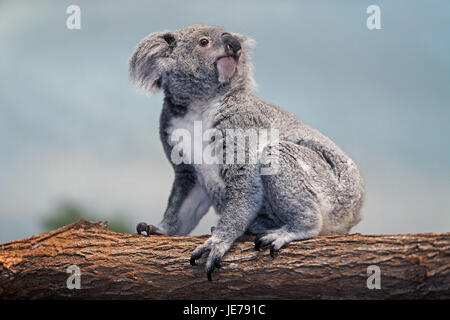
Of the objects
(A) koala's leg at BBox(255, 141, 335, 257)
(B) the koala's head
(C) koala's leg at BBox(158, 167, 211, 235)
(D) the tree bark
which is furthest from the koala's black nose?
(D) the tree bark

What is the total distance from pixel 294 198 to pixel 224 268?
1.76 feet

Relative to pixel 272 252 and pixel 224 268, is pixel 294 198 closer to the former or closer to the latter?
pixel 272 252

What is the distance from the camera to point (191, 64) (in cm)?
270

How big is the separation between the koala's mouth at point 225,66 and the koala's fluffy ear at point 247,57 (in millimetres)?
177

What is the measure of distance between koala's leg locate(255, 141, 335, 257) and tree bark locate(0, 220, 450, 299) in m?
0.08

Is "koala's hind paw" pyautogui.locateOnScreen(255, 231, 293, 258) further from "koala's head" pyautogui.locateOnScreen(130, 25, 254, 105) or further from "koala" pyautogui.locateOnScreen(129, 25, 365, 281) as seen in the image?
"koala's head" pyautogui.locateOnScreen(130, 25, 254, 105)

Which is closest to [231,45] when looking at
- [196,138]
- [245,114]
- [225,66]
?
[225,66]

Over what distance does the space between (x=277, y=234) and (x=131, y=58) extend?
5.42 feet

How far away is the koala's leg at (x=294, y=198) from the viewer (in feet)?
7.14

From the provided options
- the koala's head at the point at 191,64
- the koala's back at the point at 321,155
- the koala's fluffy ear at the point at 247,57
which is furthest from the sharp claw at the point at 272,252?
the koala's fluffy ear at the point at 247,57

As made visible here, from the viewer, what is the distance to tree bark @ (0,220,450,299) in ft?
6.30

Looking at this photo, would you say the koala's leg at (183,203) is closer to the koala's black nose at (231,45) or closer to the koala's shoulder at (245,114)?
the koala's shoulder at (245,114)

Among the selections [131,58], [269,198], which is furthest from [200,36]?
[269,198]

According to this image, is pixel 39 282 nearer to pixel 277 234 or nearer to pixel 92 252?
pixel 92 252
